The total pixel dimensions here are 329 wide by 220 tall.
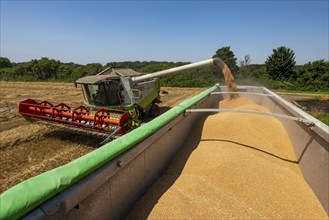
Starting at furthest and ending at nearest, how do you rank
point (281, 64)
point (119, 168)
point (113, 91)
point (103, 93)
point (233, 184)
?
point (281, 64) → point (113, 91) → point (103, 93) → point (233, 184) → point (119, 168)

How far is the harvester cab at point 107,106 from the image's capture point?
18.8 ft

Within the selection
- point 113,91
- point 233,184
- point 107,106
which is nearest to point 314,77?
point 113,91

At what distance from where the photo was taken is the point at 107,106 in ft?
24.6

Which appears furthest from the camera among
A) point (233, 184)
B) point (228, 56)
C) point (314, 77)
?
point (228, 56)

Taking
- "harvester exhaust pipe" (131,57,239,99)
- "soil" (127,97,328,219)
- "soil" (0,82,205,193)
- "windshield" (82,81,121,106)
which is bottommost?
"soil" (0,82,205,193)

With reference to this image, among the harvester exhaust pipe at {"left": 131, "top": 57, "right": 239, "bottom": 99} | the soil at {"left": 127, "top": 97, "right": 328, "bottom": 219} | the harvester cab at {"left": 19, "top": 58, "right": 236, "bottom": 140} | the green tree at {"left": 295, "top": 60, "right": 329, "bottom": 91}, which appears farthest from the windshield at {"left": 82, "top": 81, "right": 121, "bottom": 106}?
the green tree at {"left": 295, "top": 60, "right": 329, "bottom": 91}

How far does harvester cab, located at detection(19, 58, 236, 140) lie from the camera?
573 centimetres

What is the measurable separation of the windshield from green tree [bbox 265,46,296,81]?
79.3 feet

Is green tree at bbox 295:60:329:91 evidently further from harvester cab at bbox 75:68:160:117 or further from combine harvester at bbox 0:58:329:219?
harvester cab at bbox 75:68:160:117

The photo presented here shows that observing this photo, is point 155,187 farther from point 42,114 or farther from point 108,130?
point 42,114

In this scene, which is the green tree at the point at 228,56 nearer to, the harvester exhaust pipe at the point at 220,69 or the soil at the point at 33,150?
the harvester exhaust pipe at the point at 220,69

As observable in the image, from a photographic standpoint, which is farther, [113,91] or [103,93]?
[113,91]

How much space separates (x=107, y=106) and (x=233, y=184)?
216 inches

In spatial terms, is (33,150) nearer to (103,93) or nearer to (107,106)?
(107,106)
